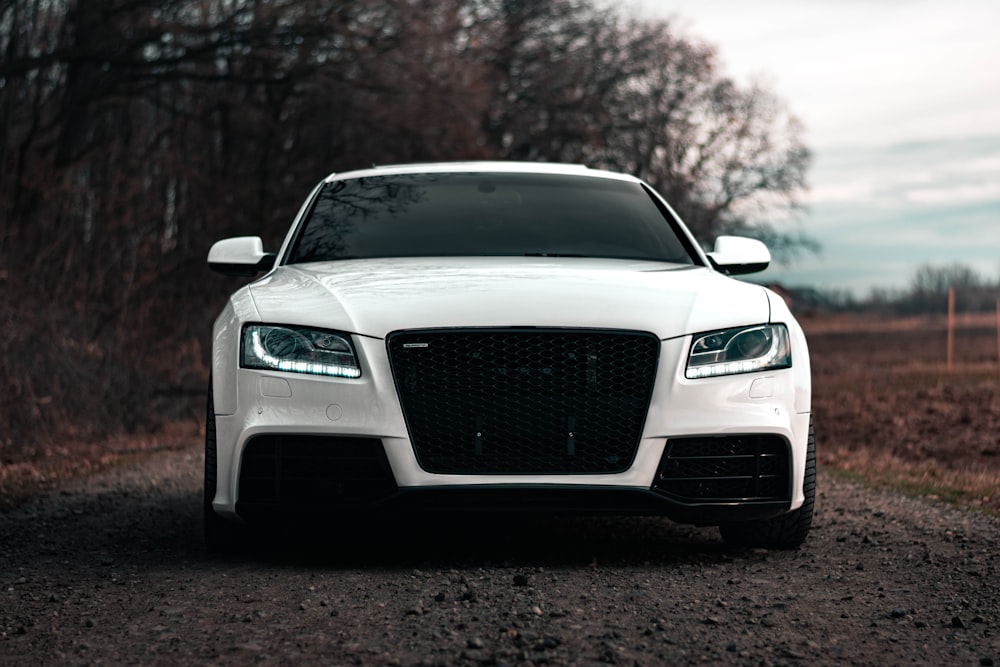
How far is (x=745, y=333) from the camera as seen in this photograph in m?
5.14

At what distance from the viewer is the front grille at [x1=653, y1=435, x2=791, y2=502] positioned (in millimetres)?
4996

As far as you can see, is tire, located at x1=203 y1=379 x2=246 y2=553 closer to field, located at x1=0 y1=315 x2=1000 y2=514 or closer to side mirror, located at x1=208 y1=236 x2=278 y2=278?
side mirror, located at x1=208 y1=236 x2=278 y2=278

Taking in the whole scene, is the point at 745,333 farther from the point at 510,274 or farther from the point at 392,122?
the point at 392,122

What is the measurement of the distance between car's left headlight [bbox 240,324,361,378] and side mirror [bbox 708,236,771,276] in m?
2.09

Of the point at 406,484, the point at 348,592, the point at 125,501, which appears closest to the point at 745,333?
the point at 406,484

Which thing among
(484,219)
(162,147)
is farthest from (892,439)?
(162,147)

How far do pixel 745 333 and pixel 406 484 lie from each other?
139cm

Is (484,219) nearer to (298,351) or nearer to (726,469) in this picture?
(298,351)

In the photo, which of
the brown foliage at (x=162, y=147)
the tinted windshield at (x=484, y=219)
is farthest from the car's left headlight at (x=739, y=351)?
the brown foliage at (x=162, y=147)

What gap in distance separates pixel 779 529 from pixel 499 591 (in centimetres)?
149

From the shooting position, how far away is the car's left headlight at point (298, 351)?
4922mm

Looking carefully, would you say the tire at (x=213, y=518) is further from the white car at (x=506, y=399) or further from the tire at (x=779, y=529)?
the tire at (x=779, y=529)

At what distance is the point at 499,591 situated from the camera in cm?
464

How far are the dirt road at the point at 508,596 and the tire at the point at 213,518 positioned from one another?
107 millimetres
